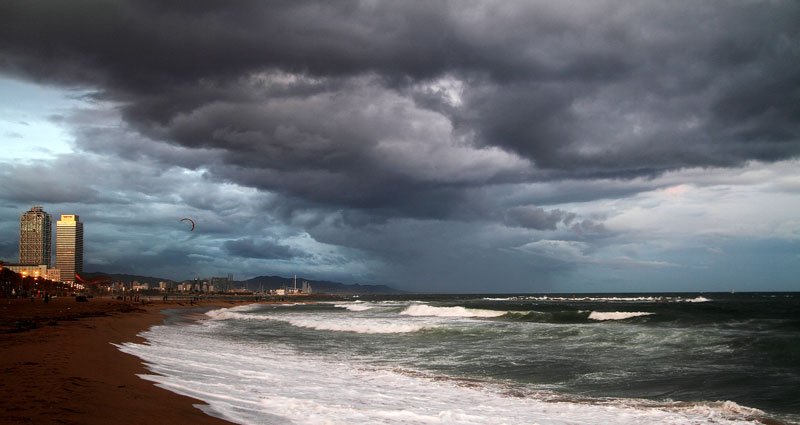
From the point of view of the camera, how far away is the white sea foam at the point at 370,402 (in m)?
8.15

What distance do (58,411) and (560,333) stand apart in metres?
22.8

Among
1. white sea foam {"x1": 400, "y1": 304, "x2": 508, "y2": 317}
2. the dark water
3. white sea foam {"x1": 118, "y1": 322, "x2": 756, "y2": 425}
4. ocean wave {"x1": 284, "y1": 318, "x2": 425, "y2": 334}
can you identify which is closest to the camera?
white sea foam {"x1": 118, "y1": 322, "x2": 756, "y2": 425}

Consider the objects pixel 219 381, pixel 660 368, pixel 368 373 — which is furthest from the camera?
pixel 660 368

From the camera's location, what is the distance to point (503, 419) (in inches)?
338

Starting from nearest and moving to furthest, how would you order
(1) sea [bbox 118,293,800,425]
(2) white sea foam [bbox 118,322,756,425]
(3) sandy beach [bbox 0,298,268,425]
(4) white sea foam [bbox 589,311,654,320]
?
(3) sandy beach [bbox 0,298,268,425]
(2) white sea foam [bbox 118,322,756,425]
(1) sea [bbox 118,293,800,425]
(4) white sea foam [bbox 589,311,654,320]

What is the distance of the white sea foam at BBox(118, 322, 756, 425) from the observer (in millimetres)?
8148

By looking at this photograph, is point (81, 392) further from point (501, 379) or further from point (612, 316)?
point (612, 316)

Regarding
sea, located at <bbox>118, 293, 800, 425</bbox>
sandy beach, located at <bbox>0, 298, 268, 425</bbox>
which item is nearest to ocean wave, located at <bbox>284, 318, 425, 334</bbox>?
sea, located at <bbox>118, 293, 800, 425</bbox>

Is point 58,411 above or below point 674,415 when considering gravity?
above

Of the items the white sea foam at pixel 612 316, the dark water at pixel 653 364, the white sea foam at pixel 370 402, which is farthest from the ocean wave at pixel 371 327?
the white sea foam at pixel 612 316

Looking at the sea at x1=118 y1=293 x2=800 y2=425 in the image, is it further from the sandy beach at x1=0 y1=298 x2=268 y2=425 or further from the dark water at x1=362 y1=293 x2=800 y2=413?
the sandy beach at x1=0 y1=298 x2=268 y2=425

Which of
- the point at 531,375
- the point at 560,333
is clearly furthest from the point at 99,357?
the point at 560,333

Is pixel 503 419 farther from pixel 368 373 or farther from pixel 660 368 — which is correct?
pixel 660 368

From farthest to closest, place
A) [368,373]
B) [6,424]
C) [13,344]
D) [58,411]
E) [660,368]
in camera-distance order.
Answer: [660,368] < [368,373] < [13,344] < [58,411] < [6,424]
